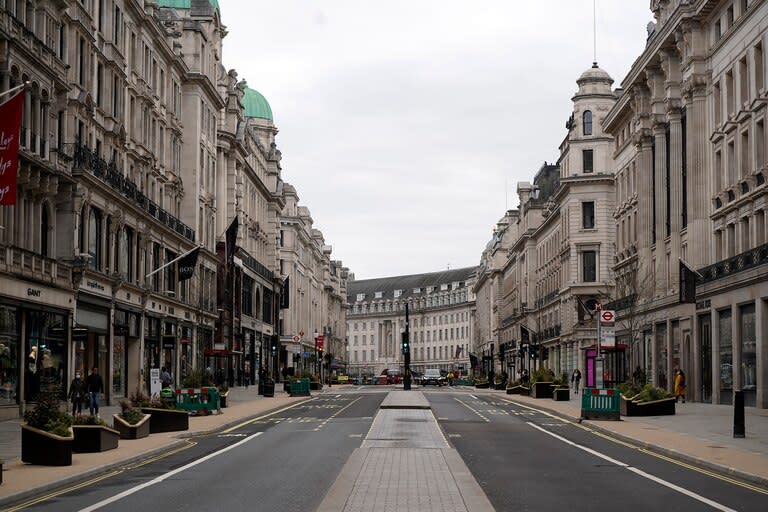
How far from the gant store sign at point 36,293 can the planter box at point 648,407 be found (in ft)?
72.2

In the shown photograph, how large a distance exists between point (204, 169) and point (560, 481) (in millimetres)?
63082

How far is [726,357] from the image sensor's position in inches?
2176

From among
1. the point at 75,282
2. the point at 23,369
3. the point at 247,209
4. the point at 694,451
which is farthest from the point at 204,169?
the point at 694,451

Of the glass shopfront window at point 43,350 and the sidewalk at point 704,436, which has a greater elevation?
the glass shopfront window at point 43,350

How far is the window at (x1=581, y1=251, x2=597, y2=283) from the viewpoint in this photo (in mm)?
105062

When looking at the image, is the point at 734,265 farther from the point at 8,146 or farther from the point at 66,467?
the point at 8,146

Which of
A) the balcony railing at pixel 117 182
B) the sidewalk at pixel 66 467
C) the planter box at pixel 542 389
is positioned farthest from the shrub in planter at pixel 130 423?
the planter box at pixel 542 389

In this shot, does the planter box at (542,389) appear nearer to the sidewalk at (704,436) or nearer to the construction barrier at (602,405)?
the sidewalk at (704,436)

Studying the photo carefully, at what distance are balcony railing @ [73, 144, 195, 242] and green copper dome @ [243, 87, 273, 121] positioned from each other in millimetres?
59536

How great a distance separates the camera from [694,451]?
26922 millimetres

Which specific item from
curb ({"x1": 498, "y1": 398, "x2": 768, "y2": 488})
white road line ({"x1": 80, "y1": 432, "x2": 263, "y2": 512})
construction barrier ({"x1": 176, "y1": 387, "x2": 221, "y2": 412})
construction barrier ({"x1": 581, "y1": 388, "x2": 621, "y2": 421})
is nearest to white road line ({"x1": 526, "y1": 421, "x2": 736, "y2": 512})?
curb ({"x1": 498, "y1": 398, "x2": 768, "y2": 488})

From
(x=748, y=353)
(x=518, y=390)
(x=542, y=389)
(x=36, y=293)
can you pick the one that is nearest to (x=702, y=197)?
(x=748, y=353)

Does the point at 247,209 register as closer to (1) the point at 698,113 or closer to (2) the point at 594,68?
(2) the point at 594,68

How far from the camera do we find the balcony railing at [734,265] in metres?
49.6
